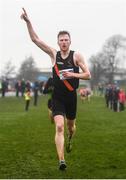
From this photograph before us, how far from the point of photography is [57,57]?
9.65 meters

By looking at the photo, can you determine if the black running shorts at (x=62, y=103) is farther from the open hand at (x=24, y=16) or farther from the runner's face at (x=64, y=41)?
the open hand at (x=24, y=16)

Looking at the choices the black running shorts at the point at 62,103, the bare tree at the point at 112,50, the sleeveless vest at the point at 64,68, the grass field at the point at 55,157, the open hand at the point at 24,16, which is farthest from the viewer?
the bare tree at the point at 112,50

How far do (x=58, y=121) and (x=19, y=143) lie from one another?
4.70 metres

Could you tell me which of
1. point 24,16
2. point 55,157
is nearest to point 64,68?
point 24,16

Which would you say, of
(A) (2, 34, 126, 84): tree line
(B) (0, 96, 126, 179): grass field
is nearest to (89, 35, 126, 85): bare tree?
(A) (2, 34, 126, 84): tree line

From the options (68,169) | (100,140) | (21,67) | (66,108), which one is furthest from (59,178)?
(21,67)

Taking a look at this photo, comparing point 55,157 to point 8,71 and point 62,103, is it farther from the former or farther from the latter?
point 8,71

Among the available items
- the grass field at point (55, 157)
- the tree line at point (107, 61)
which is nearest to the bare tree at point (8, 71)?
the tree line at point (107, 61)

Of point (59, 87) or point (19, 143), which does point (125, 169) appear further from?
point (19, 143)

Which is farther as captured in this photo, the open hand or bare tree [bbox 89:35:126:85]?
bare tree [bbox 89:35:126:85]

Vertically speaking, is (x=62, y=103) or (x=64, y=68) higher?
(x=64, y=68)

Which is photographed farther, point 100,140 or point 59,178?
point 100,140

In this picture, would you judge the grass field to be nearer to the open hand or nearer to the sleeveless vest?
the sleeveless vest

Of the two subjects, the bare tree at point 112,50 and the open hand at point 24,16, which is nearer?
the open hand at point 24,16
